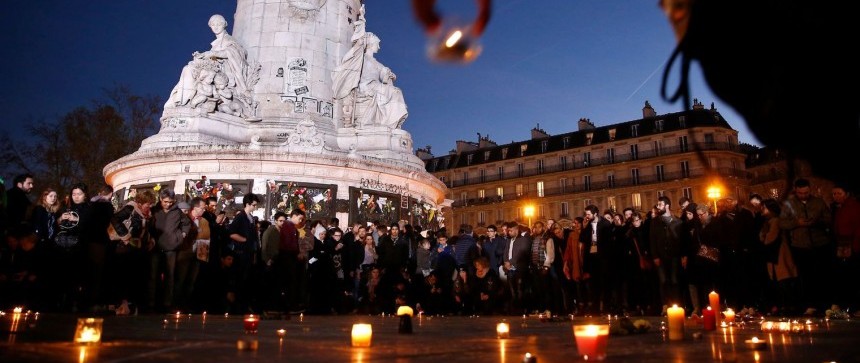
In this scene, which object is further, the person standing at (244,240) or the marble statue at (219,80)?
the marble statue at (219,80)

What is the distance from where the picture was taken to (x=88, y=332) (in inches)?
127

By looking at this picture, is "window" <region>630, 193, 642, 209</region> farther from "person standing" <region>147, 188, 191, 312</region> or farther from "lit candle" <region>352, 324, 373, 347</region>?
"lit candle" <region>352, 324, 373, 347</region>

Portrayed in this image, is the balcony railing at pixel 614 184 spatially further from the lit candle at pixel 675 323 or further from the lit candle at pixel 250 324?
the lit candle at pixel 250 324

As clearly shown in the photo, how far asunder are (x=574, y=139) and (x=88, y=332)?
55742mm

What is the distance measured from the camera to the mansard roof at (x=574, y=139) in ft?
168

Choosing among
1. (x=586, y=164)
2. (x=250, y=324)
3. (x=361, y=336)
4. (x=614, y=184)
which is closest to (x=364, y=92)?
(x=250, y=324)

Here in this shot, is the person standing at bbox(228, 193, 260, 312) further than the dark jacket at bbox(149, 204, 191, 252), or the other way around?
the person standing at bbox(228, 193, 260, 312)

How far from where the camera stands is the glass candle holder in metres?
3.21

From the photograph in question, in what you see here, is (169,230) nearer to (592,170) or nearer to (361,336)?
(361,336)

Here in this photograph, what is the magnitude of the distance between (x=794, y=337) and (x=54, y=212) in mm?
8786

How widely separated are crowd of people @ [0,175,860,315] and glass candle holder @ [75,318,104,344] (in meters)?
5.08

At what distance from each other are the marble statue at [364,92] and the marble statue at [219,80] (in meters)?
2.82

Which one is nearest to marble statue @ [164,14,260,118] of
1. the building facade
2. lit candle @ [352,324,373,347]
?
lit candle @ [352,324,373,347]

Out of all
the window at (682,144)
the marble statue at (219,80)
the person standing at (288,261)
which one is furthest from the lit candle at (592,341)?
the window at (682,144)
